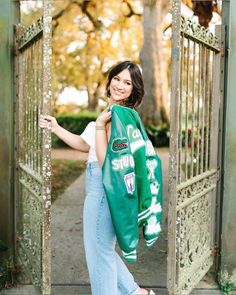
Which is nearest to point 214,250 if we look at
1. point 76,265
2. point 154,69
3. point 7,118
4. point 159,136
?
point 76,265

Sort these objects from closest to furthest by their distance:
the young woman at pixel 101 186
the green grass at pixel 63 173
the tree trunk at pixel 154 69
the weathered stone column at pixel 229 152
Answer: the young woman at pixel 101 186 → the weathered stone column at pixel 229 152 → the green grass at pixel 63 173 → the tree trunk at pixel 154 69

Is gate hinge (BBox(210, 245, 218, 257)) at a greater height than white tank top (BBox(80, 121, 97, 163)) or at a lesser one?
lesser

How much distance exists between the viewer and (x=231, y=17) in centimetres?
418

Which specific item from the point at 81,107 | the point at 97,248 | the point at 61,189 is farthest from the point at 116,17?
the point at 81,107

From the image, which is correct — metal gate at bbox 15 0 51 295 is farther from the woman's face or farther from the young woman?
the woman's face

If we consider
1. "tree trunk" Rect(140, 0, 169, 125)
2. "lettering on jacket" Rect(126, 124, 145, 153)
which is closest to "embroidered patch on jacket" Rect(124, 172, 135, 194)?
"lettering on jacket" Rect(126, 124, 145, 153)

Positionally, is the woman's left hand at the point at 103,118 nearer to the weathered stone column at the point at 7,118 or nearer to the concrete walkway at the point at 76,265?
the weathered stone column at the point at 7,118

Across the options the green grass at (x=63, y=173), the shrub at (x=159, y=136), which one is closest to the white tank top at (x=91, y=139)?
the green grass at (x=63, y=173)

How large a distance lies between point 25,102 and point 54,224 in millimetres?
3067

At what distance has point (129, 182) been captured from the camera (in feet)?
10.3

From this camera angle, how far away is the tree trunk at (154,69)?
17.9 m

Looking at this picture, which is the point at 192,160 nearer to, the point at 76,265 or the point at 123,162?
the point at 123,162

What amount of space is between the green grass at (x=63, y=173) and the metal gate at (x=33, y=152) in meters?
4.61

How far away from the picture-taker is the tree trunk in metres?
17.9
